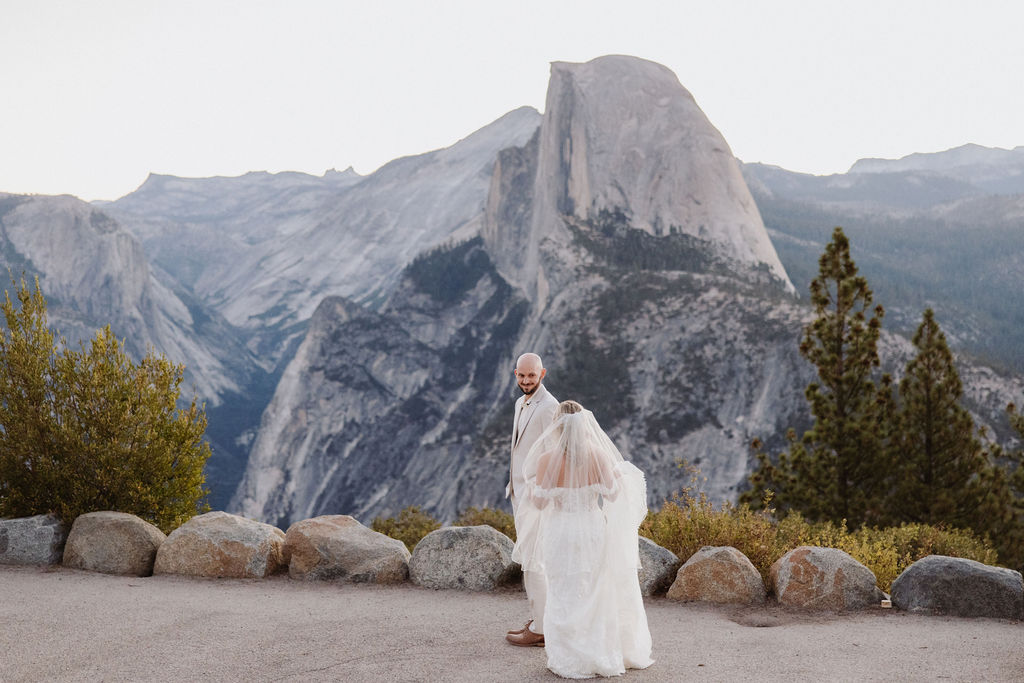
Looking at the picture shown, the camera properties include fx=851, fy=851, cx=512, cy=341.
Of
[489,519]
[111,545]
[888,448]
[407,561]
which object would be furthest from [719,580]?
[888,448]

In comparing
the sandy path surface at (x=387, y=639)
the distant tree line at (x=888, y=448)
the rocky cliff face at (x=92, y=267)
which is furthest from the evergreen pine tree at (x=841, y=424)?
the rocky cliff face at (x=92, y=267)

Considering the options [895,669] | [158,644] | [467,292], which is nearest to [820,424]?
[895,669]

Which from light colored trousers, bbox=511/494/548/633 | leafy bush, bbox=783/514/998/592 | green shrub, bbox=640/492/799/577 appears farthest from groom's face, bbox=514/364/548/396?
leafy bush, bbox=783/514/998/592

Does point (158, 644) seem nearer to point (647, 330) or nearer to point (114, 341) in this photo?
point (114, 341)

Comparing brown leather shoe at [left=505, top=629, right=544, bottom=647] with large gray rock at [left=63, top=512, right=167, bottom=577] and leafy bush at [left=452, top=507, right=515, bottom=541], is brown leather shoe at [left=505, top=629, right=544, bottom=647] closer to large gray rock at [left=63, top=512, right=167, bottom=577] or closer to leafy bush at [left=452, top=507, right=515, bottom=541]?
large gray rock at [left=63, top=512, right=167, bottom=577]

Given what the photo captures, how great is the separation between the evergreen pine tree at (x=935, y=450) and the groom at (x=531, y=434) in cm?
1232

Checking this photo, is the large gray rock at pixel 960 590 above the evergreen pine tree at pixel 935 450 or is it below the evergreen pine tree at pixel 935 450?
below

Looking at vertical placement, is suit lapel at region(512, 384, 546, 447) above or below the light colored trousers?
above

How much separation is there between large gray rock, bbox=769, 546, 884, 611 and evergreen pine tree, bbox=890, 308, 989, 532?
28.1 feet

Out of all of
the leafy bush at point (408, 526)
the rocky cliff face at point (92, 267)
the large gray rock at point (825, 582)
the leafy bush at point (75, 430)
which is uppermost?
the rocky cliff face at point (92, 267)

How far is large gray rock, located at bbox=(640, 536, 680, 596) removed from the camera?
410 inches

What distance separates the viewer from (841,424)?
715 inches

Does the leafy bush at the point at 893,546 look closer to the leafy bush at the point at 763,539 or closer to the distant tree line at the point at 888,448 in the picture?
the leafy bush at the point at 763,539

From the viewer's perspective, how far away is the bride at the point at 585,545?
6.94 metres
